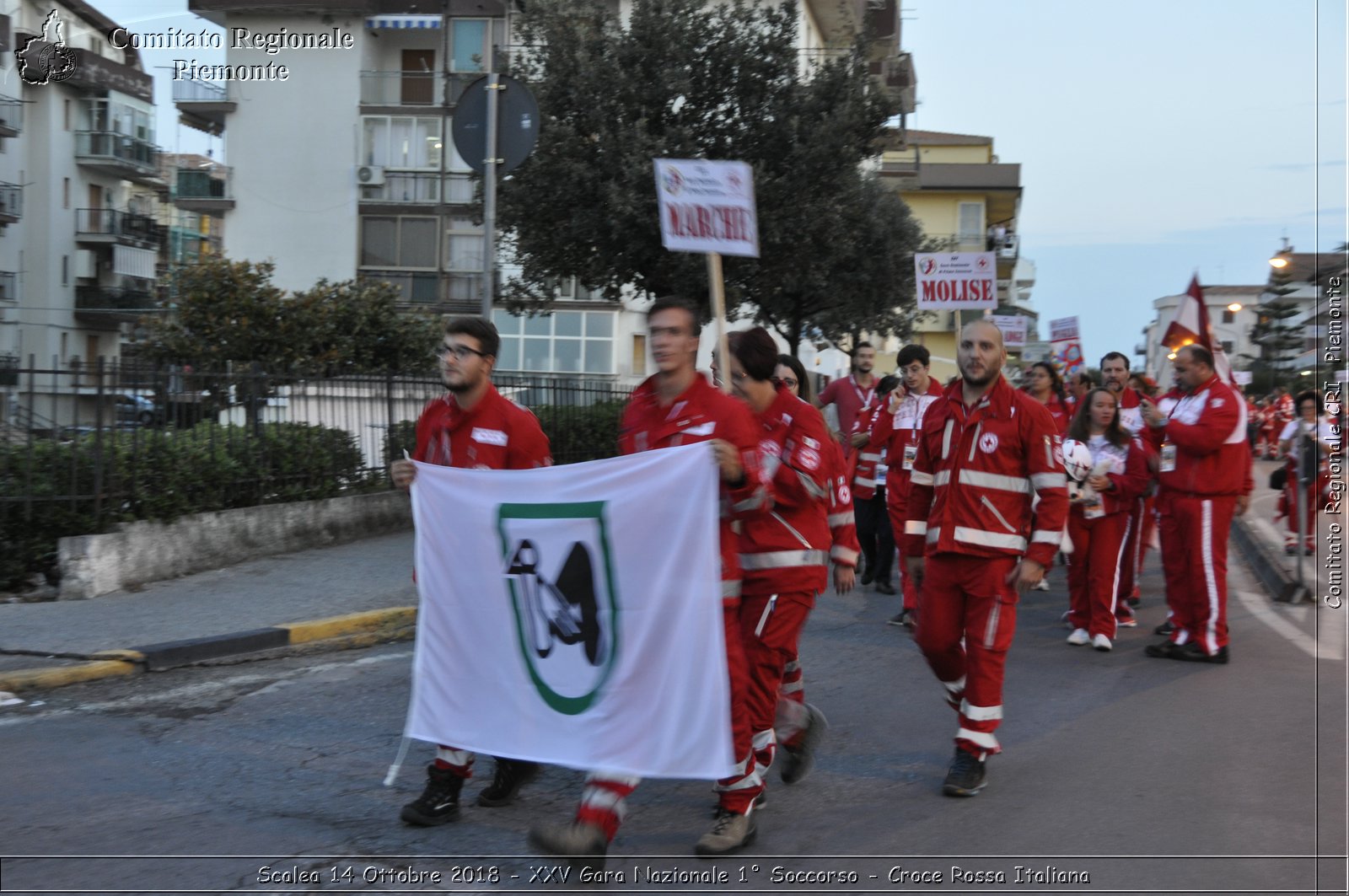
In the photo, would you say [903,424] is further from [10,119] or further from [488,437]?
[10,119]

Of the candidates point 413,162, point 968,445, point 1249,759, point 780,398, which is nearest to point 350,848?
point 780,398

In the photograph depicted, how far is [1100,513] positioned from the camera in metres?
9.45

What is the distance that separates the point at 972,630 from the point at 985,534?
16.6 inches

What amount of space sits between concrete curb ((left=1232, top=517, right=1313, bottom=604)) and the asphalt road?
4.31 meters

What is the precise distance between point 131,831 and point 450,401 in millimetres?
2004

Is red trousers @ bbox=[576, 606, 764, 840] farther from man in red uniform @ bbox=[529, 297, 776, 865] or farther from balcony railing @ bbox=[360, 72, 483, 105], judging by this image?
balcony railing @ bbox=[360, 72, 483, 105]

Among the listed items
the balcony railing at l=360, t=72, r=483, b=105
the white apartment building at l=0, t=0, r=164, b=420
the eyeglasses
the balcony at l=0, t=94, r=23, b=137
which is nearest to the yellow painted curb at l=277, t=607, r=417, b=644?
the eyeglasses

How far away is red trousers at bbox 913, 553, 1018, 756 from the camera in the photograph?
569 cm

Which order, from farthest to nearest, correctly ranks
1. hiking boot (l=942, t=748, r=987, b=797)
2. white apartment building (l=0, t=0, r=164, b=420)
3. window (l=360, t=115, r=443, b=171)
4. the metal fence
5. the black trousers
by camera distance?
1. white apartment building (l=0, t=0, r=164, b=420)
2. window (l=360, t=115, r=443, b=171)
3. the black trousers
4. the metal fence
5. hiking boot (l=942, t=748, r=987, b=797)

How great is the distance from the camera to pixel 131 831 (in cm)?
485

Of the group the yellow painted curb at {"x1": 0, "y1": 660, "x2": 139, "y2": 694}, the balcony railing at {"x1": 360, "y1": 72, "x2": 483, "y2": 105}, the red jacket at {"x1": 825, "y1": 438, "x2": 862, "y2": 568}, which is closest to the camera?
the red jacket at {"x1": 825, "y1": 438, "x2": 862, "y2": 568}

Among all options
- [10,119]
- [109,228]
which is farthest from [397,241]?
[109,228]

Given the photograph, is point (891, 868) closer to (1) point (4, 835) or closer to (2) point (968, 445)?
(2) point (968, 445)

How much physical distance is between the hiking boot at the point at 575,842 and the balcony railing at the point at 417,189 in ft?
130
